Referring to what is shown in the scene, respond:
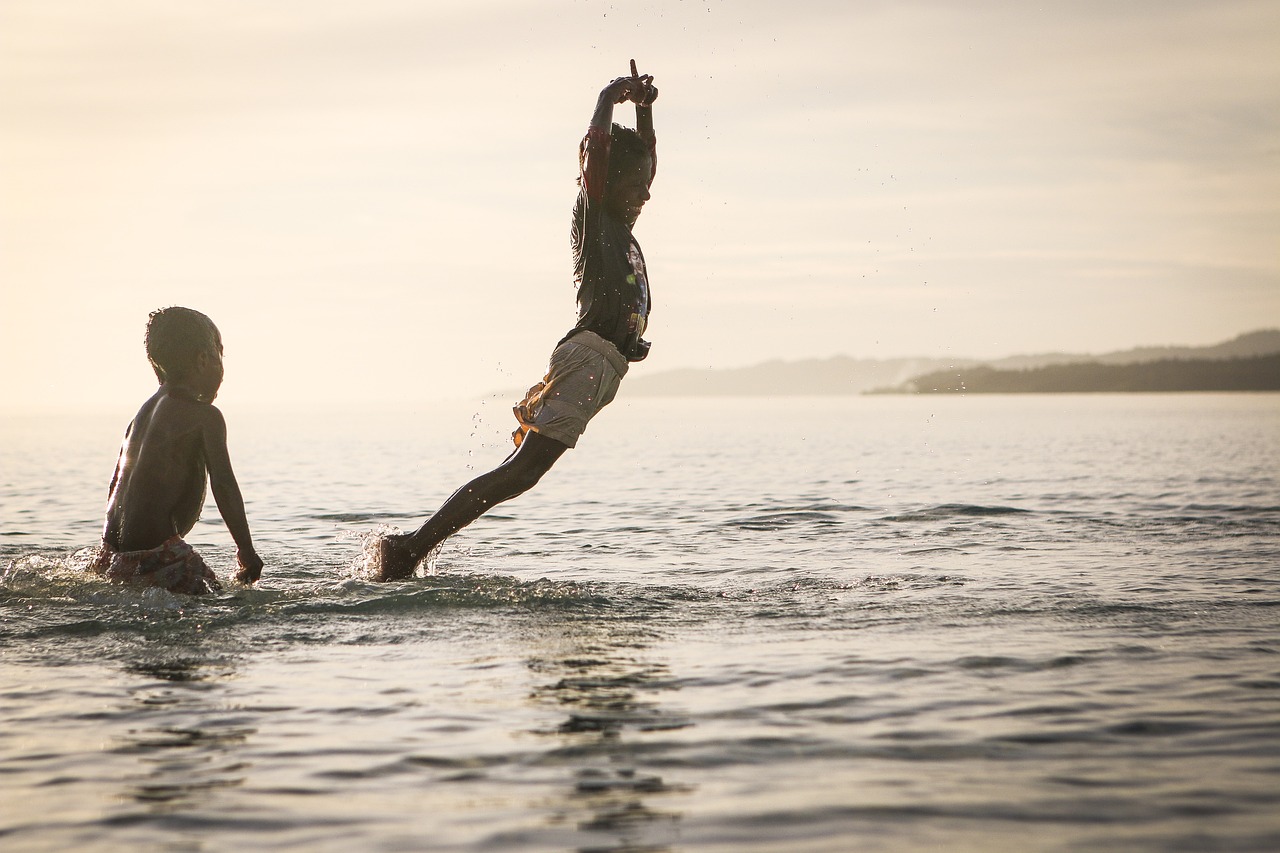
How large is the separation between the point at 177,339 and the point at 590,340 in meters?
2.42

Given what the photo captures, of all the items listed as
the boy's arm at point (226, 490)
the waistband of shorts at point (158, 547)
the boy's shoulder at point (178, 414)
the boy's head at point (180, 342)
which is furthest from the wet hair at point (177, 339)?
the waistband of shorts at point (158, 547)

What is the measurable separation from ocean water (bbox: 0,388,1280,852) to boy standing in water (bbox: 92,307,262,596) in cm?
22

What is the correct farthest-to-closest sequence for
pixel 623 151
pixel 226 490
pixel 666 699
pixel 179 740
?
pixel 623 151 < pixel 226 490 < pixel 666 699 < pixel 179 740

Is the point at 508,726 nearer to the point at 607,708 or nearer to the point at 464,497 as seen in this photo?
the point at 607,708

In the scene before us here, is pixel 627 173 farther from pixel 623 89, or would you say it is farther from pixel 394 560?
pixel 394 560

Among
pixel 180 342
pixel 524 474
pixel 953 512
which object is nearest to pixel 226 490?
pixel 180 342

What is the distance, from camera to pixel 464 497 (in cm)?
762

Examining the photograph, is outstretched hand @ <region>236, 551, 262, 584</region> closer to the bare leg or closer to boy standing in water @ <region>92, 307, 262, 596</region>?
boy standing in water @ <region>92, 307, 262, 596</region>

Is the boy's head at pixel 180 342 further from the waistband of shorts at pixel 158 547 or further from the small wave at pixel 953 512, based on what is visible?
the small wave at pixel 953 512

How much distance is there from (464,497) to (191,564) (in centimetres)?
165

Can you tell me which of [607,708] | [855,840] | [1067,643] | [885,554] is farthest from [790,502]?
[855,840]

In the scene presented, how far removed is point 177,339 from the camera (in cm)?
670

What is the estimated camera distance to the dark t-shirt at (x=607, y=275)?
759cm

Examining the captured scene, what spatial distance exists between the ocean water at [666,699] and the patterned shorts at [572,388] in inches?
40.4
